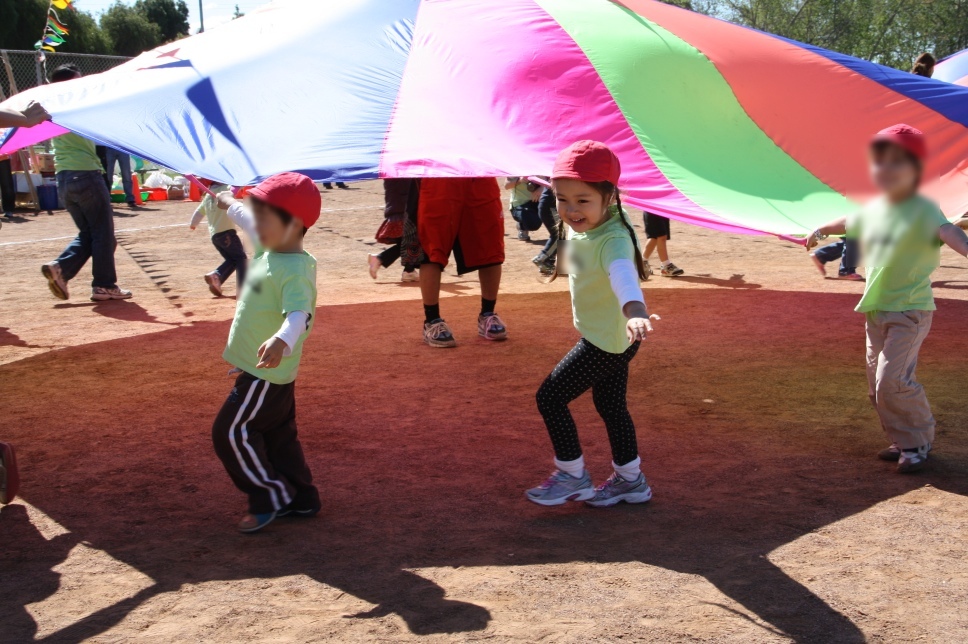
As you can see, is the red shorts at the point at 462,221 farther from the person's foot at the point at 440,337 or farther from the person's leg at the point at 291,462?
the person's leg at the point at 291,462

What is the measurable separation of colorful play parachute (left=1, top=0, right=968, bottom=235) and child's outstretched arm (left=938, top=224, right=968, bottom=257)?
0.84 metres

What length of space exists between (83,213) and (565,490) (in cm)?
583

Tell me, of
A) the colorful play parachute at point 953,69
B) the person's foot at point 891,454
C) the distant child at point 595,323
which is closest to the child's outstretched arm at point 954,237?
the person's foot at point 891,454

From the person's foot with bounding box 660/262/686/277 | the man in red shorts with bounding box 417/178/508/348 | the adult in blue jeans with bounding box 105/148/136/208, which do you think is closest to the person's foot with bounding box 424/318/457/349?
the man in red shorts with bounding box 417/178/508/348

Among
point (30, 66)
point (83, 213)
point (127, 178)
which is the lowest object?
point (83, 213)

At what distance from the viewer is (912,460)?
4.20m

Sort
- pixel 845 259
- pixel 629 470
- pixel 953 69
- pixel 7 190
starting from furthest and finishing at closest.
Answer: pixel 7 190
pixel 953 69
pixel 845 259
pixel 629 470

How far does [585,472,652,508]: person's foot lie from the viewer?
12.7ft

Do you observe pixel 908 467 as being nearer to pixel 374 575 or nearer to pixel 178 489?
pixel 374 575

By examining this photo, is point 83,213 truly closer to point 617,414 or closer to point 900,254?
point 617,414

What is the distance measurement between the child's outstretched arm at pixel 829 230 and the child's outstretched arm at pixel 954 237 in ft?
1.64

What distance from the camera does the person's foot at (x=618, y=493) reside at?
3.87 m

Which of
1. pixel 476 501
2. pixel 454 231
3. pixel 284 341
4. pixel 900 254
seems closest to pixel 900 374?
pixel 900 254

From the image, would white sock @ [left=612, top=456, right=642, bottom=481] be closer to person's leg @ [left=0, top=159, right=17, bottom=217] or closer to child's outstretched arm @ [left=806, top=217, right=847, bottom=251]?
child's outstretched arm @ [left=806, top=217, right=847, bottom=251]
